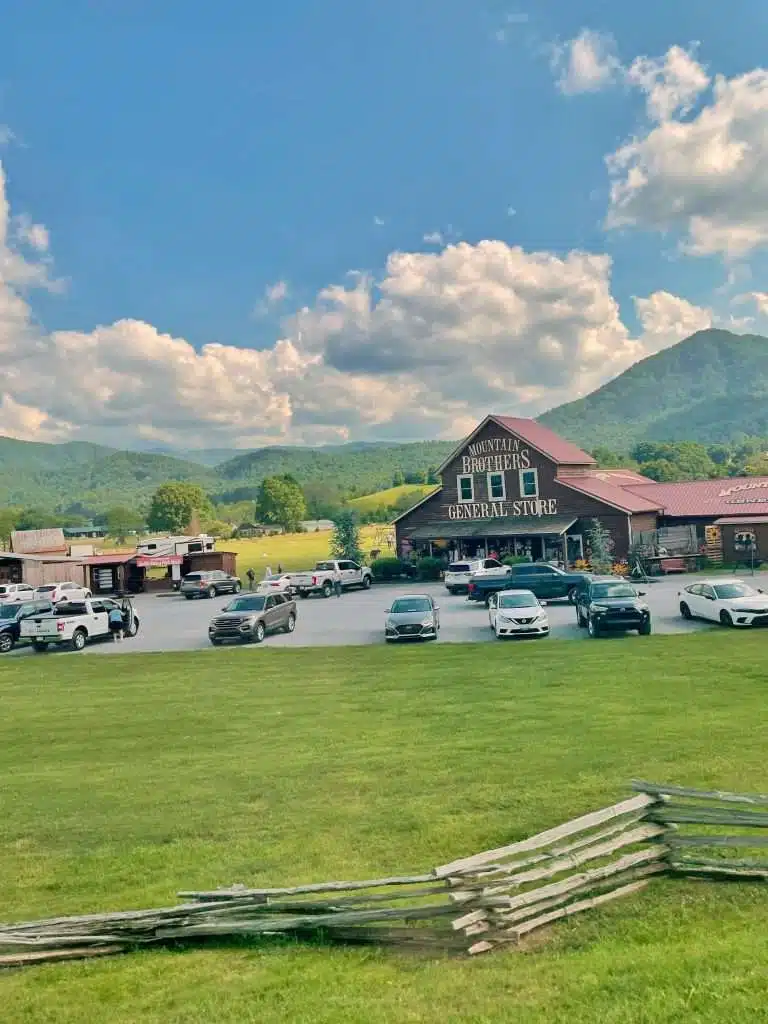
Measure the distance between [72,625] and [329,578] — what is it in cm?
1916

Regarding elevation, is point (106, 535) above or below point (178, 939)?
above

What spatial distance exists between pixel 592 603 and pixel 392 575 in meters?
30.5

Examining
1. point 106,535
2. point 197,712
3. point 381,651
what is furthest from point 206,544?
point 106,535

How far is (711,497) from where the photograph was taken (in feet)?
181

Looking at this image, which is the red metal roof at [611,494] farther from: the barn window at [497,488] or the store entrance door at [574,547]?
the barn window at [497,488]

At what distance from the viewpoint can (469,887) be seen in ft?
24.2

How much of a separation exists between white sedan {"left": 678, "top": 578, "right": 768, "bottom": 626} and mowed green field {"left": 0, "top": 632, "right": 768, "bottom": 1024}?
1795 mm

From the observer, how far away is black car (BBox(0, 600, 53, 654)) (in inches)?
1291

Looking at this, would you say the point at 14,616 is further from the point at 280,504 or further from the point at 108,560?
the point at 280,504

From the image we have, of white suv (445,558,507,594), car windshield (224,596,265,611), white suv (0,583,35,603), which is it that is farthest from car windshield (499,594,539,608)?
white suv (0,583,35,603)

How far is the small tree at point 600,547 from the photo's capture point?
161 ft

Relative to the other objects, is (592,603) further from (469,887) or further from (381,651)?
(469,887)

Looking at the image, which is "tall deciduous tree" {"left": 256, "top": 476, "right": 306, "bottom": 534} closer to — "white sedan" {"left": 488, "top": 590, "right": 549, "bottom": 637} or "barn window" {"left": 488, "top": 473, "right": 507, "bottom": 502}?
"barn window" {"left": 488, "top": 473, "right": 507, "bottom": 502}

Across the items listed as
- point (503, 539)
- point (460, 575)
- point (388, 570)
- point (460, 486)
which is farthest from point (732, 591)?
point (460, 486)
